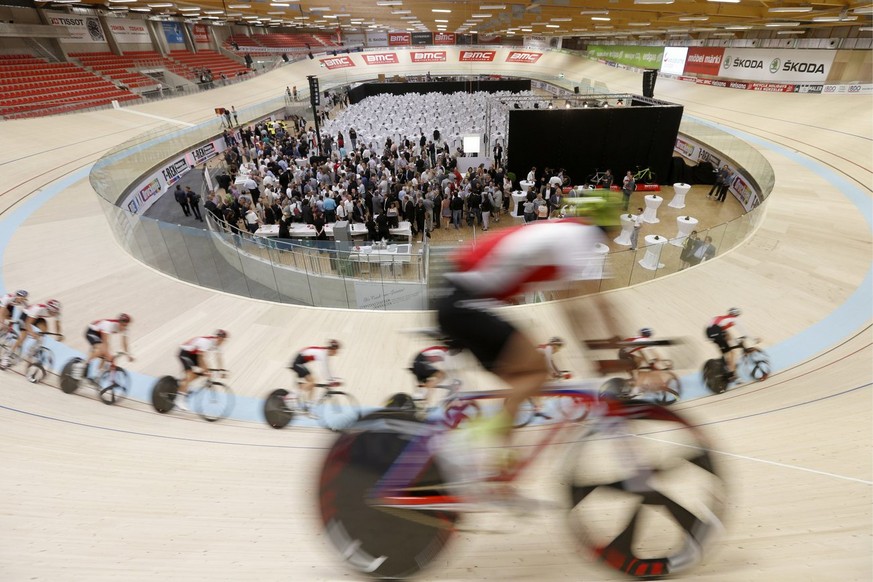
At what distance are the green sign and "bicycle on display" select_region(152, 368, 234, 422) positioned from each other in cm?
3285

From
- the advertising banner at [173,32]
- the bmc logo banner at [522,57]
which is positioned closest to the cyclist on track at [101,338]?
the advertising banner at [173,32]

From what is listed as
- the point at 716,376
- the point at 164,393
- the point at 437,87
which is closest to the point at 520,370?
the point at 716,376

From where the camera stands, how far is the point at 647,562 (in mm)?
1875

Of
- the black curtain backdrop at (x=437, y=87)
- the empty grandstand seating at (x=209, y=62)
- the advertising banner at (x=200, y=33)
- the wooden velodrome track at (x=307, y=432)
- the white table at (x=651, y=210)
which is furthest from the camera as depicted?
the advertising banner at (x=200, y=33)

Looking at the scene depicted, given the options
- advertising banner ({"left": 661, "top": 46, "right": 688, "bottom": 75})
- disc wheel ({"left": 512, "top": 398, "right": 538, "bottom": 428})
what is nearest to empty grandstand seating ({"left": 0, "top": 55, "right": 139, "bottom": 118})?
disc wheel ({"left": 512, "top": 398, "right": 538, "bottom": 428})

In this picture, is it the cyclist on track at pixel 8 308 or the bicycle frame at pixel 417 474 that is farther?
the cyclist on track at pixel 8 308

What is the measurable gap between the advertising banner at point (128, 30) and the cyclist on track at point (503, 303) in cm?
3641

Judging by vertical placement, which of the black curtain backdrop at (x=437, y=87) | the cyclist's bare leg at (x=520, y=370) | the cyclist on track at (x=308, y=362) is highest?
the cyclist's bare leg at (x=520, y=370)

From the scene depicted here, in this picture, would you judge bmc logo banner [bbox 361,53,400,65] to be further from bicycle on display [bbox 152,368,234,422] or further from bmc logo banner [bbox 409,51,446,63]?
bicycle on display [bbox 152,368,234,422]

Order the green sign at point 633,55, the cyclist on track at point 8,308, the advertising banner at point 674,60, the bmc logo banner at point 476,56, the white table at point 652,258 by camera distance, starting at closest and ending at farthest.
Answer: the cyclist on track at point 8,308 → the white table at point 652,258 → the advertising banner at point 674,60 → the green sign at point 633,55 → the bmc logo banner at point 476,56

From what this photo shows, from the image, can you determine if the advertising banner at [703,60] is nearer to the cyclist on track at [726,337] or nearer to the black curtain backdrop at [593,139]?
the black curtain backdrop at [593,139]

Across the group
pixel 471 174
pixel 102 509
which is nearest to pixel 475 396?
pixel 102 509

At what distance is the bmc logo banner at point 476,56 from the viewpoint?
3906 centimetres

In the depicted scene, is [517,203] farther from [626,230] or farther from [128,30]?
[128,30]
